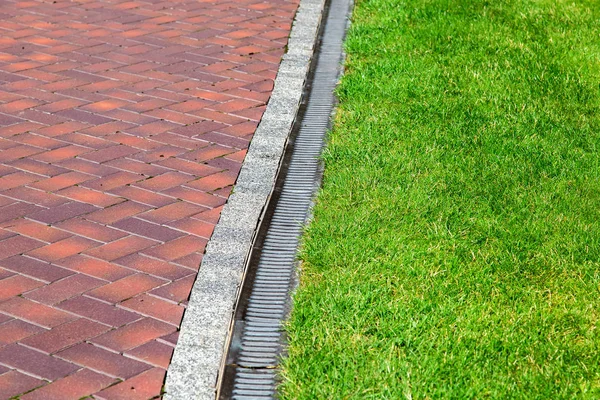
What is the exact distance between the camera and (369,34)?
20.4ft

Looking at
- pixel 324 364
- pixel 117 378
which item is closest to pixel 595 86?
pixel 324 364

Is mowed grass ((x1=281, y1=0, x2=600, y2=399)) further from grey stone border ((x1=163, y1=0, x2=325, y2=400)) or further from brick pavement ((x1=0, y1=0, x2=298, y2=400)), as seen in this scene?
brick pavement ((x1=0, y1=0, x2=298, y2=400))

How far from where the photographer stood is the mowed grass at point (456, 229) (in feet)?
9.58

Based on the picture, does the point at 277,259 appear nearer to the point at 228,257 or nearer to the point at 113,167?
the point at 228,257

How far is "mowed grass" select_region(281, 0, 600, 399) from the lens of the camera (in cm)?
292

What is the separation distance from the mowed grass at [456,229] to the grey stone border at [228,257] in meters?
A: 0.27

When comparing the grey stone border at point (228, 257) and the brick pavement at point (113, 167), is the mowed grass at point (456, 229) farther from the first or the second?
the brick pavement at point (113, 167)

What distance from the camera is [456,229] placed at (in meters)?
3.74

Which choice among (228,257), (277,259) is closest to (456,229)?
(277,259)

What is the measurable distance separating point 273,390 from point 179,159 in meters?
1.93

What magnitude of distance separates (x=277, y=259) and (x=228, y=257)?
0.21 metres

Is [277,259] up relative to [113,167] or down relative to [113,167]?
down

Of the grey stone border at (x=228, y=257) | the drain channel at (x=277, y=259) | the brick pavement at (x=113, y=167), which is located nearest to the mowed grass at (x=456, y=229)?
the drain channel at (x=277, y=259)

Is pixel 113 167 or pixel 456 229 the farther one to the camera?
pixel 113 167
